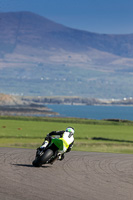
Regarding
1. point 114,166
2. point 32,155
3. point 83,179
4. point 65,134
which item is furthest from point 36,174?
point 32,155

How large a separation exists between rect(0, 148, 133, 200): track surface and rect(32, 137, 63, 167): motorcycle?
24 cm

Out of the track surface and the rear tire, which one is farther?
the rear tire

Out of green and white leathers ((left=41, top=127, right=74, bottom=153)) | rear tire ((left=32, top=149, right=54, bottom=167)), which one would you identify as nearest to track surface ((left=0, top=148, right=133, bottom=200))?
rear tire ((left=32, top=149, right=54, bottom=167))

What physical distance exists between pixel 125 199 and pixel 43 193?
199 centimetres

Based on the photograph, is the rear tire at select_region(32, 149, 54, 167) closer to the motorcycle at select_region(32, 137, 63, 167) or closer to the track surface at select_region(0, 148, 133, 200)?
the motorcycle at select_region(32, 137, 63, 167)

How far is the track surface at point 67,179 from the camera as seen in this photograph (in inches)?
497

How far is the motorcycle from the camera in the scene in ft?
59.2

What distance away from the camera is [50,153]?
60.1 ft

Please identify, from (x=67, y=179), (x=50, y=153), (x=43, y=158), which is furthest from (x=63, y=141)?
(x=67, y=179)

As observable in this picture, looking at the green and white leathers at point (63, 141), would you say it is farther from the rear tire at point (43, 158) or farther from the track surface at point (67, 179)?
the track surface at point (67, 179)

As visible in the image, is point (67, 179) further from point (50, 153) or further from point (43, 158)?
point (50, 153)

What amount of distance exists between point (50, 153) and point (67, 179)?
305 cm

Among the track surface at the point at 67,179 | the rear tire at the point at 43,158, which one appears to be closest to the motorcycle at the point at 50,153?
the rear tire at the point at 43,158

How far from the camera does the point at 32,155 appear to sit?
74.9ft
